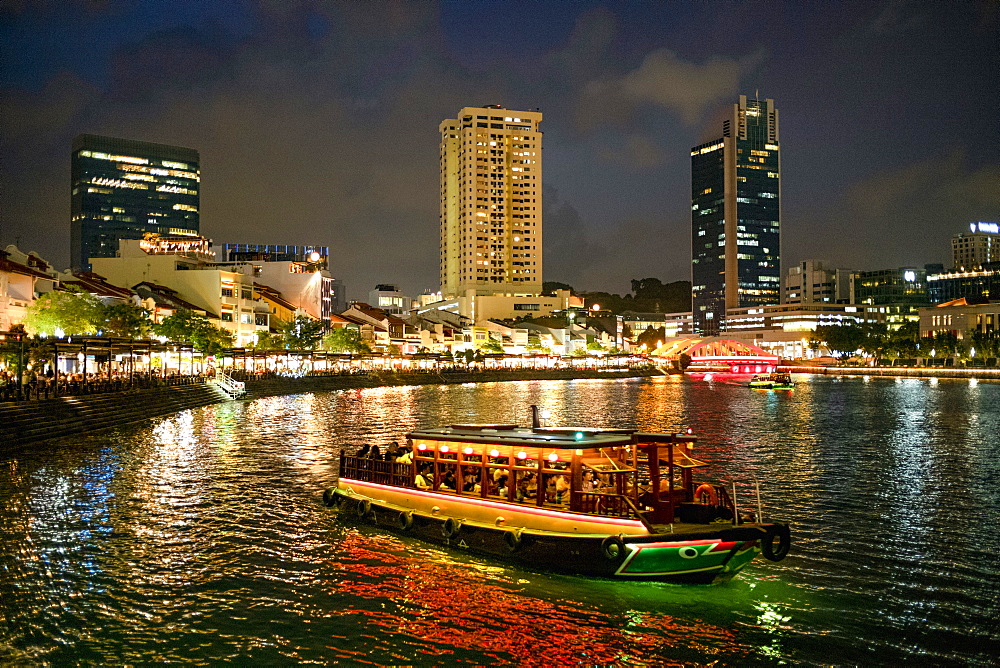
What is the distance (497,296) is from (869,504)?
499ft

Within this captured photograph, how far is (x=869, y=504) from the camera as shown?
22.5m

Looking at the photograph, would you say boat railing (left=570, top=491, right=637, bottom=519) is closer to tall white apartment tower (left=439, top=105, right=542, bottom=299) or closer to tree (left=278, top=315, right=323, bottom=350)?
tree (left=278, top=315, right=323, bottom=350)

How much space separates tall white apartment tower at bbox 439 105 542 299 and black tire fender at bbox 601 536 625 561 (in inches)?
6853

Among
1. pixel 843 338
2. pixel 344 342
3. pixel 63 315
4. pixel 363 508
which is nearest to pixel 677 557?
pixel 363 508

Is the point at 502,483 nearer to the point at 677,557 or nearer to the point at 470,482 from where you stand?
the point at 470,482

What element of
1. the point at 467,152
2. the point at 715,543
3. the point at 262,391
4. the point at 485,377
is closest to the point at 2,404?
the point at 715,543

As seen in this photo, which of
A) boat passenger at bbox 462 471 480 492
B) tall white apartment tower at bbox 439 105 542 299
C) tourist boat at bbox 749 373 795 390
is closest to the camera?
boat passenger at bbox 462 471 480 492

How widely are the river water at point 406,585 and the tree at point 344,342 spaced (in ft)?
227

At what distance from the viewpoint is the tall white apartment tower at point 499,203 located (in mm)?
190000

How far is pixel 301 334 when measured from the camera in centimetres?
9306

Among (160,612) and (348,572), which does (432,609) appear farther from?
(160,612)

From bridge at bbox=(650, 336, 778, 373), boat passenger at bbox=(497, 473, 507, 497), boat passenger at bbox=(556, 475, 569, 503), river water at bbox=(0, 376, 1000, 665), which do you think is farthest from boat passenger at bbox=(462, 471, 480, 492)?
bridge at bbox=(650, 336, 778, 373)

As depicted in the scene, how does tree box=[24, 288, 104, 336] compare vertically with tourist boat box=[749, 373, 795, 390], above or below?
above

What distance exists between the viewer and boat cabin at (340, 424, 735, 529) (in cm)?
1468
